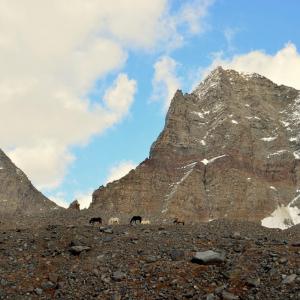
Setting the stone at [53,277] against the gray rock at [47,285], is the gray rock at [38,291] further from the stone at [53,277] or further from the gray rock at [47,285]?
the stone at [53,277]

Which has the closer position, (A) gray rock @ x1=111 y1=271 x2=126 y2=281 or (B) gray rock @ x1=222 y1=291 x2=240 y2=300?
(B) gray rock @ x1=222 y1=291 x2=240 y2=300

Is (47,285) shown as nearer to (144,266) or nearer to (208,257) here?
(144,266)

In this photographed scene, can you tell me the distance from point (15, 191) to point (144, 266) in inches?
5162

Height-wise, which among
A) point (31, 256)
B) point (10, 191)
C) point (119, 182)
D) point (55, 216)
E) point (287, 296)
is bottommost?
point (287, 296)

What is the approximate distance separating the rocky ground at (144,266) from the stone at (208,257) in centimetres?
4

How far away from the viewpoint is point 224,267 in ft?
71.4

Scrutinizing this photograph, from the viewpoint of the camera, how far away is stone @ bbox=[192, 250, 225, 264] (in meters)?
22.3

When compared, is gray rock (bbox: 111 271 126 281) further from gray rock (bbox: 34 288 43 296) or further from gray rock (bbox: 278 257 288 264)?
gray rock (bbox: 278 257 288 264)

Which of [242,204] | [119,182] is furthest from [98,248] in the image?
[242,204]

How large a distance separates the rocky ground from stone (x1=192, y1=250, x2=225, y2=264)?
4 centimetres

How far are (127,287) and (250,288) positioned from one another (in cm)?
435

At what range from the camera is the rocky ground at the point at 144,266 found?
2042 centimetres

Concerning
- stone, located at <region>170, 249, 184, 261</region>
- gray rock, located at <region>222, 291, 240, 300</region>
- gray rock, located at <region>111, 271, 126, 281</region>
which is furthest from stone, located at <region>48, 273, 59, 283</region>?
gray rock, located at <region>222, 291, 240, 300</region>

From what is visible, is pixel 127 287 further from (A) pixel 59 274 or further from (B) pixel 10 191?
(B) pixel 10 191
